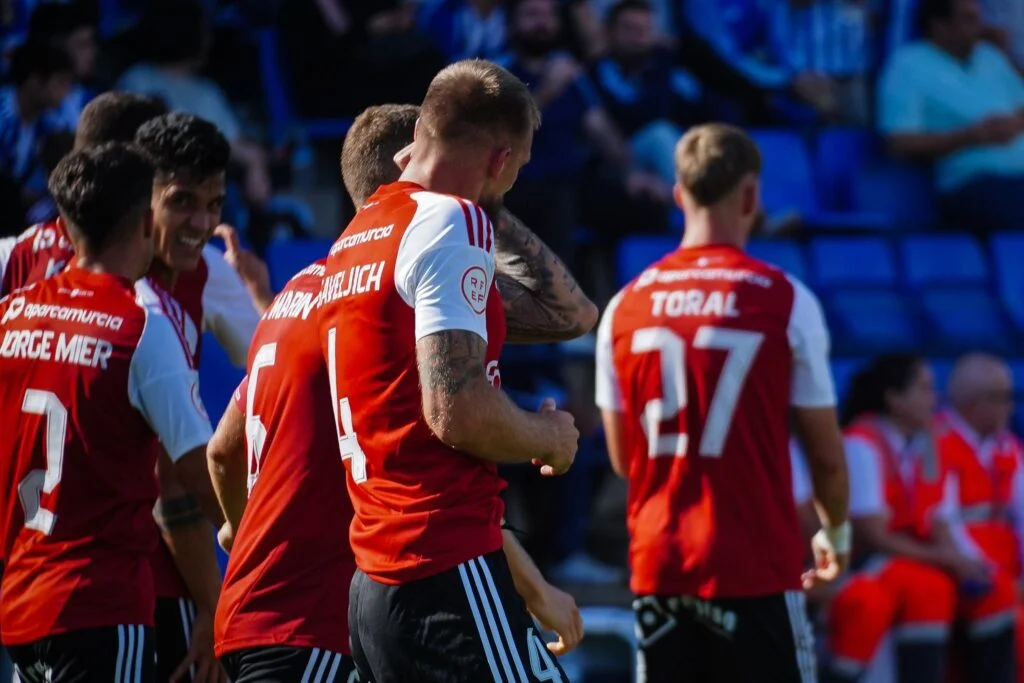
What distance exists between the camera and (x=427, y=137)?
12.5 ft

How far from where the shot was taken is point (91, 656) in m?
4.32

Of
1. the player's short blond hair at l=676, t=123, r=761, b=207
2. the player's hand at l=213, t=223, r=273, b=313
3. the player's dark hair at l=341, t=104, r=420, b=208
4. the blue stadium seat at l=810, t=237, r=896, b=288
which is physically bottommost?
the blue stadium seat at l=810, t=237, r=896, b=288

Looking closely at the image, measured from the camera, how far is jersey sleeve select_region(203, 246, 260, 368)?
5277 millimetres

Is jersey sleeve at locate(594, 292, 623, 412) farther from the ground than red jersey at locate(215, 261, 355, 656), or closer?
closer

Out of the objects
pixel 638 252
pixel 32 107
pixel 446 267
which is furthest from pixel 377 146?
pixel 638 252

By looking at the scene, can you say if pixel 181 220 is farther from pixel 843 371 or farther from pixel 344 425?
pixel 843 371

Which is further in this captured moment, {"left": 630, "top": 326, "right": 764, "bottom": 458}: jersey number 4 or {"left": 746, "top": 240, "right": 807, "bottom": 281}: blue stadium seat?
{"left": 746, "top": 240, "right": 807, "bottom": 281}: blue stadium seat

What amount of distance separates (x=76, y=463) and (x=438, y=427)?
1288 mm

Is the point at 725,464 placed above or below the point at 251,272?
below

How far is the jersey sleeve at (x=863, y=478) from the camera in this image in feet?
29.2

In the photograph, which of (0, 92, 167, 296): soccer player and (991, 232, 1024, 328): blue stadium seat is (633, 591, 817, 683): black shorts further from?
(991, 232, 1024, 328): blue stadium seat

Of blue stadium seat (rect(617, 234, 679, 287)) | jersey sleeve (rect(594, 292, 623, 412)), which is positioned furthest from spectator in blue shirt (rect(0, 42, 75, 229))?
jersey sleeve (rect(594, 292, 623, 412))

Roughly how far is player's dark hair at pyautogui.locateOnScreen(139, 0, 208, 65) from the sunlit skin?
4.95 metres

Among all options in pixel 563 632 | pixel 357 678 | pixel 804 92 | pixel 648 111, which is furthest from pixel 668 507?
pixel 804 92
